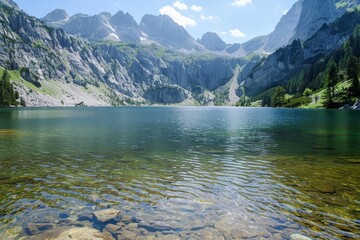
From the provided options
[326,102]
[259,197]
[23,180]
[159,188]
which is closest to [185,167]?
[159,188]

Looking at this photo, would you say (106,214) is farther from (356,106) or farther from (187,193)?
(356,106)

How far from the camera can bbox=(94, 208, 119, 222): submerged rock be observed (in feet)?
49.3

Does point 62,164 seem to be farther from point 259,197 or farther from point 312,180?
point 312,180

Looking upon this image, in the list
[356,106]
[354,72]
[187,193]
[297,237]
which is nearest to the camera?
[297,237]

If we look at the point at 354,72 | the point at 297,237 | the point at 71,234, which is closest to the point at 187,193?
the point at 297,237

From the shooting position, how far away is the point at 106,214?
51.0 ft

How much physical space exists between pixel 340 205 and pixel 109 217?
1381 cm

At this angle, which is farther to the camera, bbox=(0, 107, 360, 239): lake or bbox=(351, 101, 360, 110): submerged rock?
bbox=(351, 101, 360, 110): submerged rock

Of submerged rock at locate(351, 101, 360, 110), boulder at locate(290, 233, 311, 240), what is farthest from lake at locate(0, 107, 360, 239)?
submerged rock at locate(351, 101, 360, 110)

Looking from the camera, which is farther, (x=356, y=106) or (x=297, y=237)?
(x=356, y=106)

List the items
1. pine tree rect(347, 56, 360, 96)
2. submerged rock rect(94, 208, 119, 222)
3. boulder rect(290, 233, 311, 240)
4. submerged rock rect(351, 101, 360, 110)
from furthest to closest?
pine tree rect(347, 56, 360, 96) → submerged rock rect(351, 101, 360, 110) → submerged rock rect(94, 208, 119, 222) → boulder rect(290, 233, 311, 240)

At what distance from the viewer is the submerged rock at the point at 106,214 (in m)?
15.0

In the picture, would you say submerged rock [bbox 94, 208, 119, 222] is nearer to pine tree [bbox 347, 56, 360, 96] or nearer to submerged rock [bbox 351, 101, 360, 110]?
submerged rock [bbox 351, 101, 360, 110]

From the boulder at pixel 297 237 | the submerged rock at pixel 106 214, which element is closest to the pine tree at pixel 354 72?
the boulder at pixel 297 237
